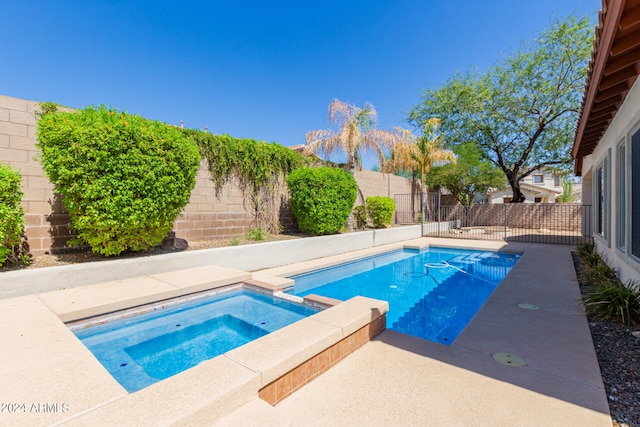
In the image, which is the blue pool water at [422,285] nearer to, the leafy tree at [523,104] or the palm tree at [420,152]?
the palm tree at [420,152]

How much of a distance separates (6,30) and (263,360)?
11.1 metres

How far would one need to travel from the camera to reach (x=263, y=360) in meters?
2.57

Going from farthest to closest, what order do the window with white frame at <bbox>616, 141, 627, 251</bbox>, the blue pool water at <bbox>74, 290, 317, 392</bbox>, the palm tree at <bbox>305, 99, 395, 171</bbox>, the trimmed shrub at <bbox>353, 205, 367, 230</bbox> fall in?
the trimmed shrub at <bbox>353, 205, 367, 230</bbox>
the palm tree at <bbox>305, 99, 395, 171</bbox>
the window with white frame at <bbox>616, 141, 627, 251</bbox>
the blue pool water at <bbox>74, 290, 317, 392</bbox>

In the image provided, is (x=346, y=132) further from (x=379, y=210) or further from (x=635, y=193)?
(x=635, y=193)

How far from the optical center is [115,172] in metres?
5.58

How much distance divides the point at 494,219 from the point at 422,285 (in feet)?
51.6

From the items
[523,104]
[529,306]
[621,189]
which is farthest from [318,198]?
[523,104]

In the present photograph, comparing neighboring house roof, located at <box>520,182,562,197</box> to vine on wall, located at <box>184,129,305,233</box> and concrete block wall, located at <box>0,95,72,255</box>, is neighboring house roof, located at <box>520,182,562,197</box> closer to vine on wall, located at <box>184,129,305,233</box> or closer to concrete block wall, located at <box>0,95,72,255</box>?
vine on wall, located at <box>184,129,305,233</box>

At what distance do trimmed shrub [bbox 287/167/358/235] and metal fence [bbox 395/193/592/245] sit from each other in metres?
7.73

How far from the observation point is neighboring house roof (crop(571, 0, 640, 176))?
3.12 m

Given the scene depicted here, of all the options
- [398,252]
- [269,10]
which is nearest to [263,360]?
[398,252]

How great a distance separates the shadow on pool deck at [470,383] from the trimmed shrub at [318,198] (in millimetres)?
6570

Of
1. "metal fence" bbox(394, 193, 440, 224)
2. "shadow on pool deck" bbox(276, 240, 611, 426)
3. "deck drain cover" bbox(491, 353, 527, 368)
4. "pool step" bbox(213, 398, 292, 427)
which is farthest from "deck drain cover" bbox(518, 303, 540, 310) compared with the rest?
"metal fence" bbox(394, 193, 440, 224)

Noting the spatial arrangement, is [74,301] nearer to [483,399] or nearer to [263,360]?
[263,360]
